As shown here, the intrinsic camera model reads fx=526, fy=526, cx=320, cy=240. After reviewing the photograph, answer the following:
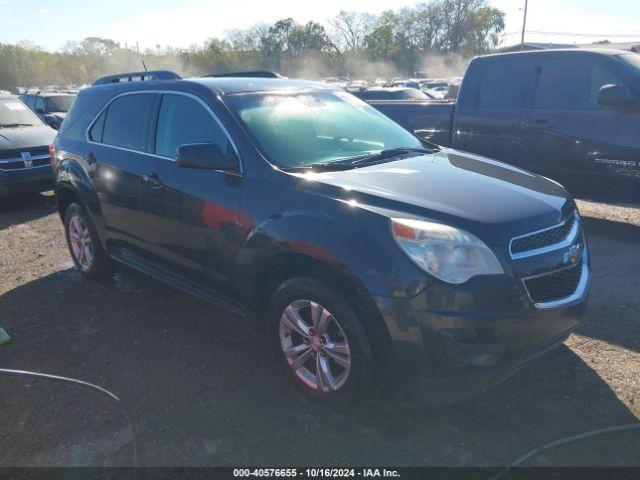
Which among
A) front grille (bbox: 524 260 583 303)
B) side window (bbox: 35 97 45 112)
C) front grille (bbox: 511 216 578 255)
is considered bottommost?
side window (bbox: 35 97 45 112)

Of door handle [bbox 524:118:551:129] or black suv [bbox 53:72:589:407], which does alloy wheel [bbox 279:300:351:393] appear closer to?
black suv [bbox 53:72:589:407]

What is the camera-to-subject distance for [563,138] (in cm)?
589

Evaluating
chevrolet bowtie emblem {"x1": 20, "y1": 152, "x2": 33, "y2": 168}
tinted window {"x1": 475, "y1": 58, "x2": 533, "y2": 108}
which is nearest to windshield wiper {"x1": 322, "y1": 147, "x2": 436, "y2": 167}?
tinted window {"x1": 475, "y1": 58, "x2": 533, "y2": 108}

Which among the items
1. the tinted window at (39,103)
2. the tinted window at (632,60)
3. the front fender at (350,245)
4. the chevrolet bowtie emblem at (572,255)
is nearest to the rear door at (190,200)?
the front fender at (350,245)

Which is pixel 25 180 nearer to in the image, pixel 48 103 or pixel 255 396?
pixel 255 396

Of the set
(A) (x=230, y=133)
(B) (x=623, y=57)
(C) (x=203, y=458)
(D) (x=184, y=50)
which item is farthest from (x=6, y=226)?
(D) (x=184, y=50)

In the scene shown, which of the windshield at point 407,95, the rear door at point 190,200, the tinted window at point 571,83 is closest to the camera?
the rear door at point 190,200

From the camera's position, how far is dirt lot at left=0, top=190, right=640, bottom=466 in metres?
2.63

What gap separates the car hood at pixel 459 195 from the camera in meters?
2.59

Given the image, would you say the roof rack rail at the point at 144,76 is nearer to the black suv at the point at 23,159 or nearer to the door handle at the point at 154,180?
the door handle at the point at 154,180

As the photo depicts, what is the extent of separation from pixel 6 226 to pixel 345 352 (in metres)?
6.50

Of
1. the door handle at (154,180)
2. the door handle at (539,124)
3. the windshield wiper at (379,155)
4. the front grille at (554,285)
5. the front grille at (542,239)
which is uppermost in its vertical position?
the windshield wiper at (379,155)

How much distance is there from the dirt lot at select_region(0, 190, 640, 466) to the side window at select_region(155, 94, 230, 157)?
1.39 meters

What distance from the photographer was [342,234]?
8.68 feet
